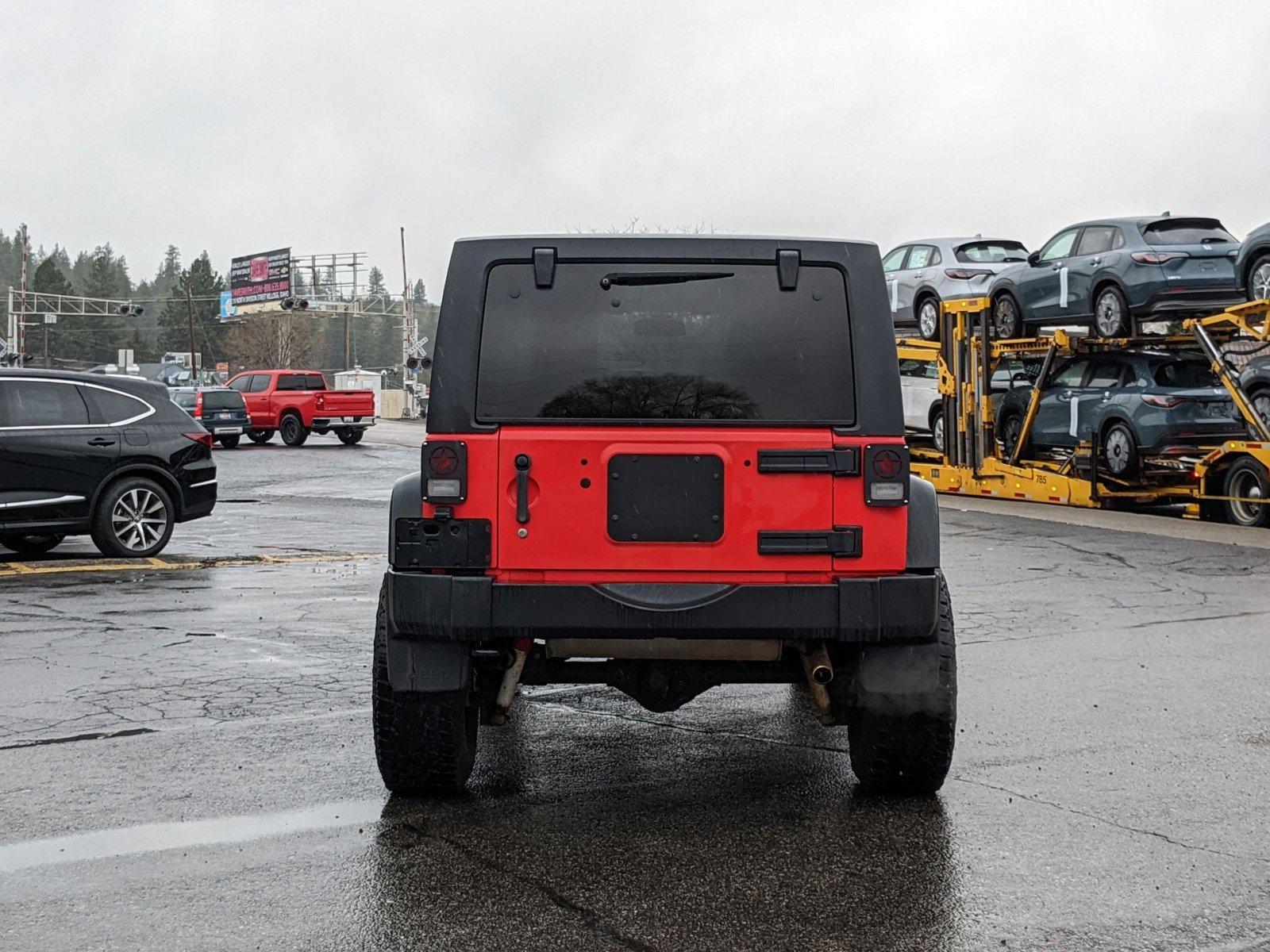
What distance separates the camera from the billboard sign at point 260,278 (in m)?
103

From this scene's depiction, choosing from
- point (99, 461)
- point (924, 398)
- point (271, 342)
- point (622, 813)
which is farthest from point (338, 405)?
point (271, 342)

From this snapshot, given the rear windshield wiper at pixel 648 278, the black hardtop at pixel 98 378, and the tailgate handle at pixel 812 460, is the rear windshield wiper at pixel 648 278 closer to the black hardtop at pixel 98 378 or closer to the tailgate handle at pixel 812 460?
the tailgate handle at pixel 812 460

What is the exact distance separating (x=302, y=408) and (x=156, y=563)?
26.9 meters

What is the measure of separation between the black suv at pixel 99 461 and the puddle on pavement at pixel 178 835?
27.7 ft

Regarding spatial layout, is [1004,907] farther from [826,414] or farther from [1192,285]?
[1192,285]

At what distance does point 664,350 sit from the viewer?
16.4ft

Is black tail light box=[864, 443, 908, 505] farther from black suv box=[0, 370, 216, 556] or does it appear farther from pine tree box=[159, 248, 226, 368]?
pine tree box=[159, 248, 226, 368]

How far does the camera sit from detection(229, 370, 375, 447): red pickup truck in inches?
1567

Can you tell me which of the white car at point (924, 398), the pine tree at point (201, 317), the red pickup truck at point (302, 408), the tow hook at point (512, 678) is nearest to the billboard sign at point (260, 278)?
the pine tree at point (201, 317)

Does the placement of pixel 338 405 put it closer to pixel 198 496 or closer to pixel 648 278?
pixel 198 496

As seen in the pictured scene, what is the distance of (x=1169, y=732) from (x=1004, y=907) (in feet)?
8.85

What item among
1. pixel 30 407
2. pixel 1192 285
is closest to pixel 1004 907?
pixel 30 407

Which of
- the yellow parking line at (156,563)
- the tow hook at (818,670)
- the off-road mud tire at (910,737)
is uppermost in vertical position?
the tow hook at (818,670)

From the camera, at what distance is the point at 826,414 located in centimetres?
497
